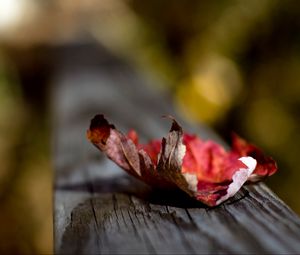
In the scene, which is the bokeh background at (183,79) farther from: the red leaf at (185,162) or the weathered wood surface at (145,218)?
the red leaf at (185,162)

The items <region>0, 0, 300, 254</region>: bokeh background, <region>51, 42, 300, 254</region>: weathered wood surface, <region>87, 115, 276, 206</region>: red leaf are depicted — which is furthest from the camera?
<region>0, 0, 300, 254</region>: bokeh background

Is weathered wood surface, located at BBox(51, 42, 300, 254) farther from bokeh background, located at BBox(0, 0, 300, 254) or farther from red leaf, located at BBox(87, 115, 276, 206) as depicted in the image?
bokeh background, located at BBox(0, 0, 300, 254)

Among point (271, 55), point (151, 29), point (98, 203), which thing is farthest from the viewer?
point (151, 29)

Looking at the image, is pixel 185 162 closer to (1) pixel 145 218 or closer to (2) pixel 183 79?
(1) pixel 145 218

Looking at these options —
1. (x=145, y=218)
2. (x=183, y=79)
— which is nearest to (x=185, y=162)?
(x=145, y=218)

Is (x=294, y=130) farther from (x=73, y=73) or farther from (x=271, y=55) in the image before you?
(x=73, y=73)

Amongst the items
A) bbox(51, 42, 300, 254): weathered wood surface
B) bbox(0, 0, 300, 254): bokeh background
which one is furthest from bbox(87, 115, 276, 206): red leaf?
bbox(0, 0, 300, 254): bokeh background

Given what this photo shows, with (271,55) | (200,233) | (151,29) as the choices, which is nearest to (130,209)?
(200,233)

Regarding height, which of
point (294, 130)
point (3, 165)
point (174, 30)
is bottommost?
point (294, 130)
